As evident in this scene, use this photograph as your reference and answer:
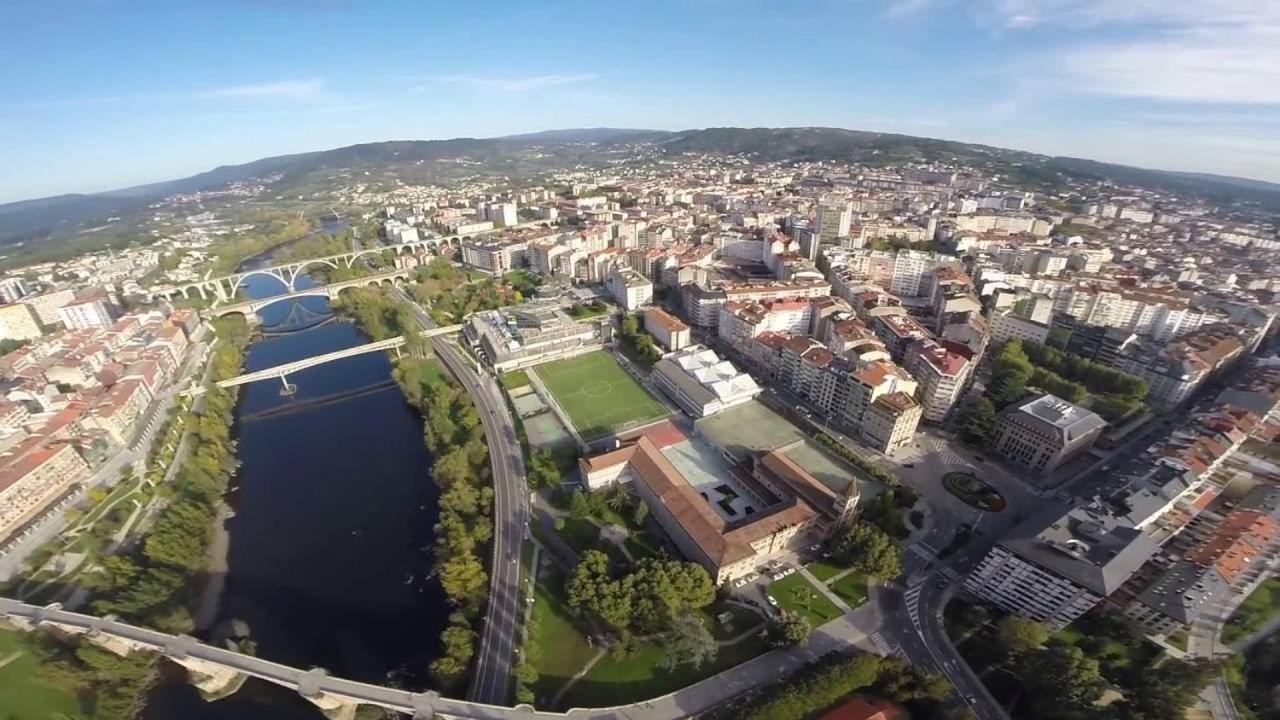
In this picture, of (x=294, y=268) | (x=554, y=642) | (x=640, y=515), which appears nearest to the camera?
(x=554, y=642)

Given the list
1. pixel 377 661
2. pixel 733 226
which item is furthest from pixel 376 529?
pixel 733 226

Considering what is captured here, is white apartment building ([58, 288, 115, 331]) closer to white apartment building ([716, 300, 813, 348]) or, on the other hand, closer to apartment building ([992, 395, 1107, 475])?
white apartment building ([716, 300, 813, 348])

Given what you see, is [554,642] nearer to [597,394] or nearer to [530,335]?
[597,394]

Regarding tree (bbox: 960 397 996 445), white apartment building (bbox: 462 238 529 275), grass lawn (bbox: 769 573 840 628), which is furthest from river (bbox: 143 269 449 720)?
tree (bbox: 960 397 996 445)

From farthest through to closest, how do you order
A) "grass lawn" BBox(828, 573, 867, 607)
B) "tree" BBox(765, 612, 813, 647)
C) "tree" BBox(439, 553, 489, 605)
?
1. "grass lawn" BBox(828, 573, 867, 607)
2. "tree" BBox(439, 553, 489, 605)
3. "tree" BBox(765, 612, 813, 647)

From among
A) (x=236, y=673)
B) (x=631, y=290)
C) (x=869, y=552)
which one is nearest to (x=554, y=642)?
(x=236, y=673)

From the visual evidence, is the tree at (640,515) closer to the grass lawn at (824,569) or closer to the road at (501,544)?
the road at (501,544)
